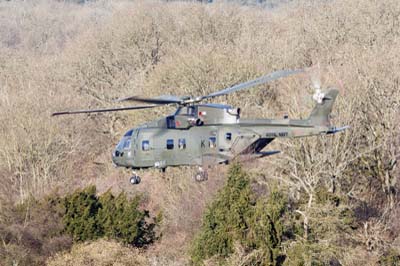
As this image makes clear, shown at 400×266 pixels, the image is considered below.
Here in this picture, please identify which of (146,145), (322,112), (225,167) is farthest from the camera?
(225,167)

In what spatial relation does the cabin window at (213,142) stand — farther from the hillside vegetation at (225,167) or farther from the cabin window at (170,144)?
the hillside vegetation at (225,167)

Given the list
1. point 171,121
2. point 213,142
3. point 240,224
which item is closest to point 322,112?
point 213,142

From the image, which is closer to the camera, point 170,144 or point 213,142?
point 213,142

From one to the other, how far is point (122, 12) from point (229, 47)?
2061 cm

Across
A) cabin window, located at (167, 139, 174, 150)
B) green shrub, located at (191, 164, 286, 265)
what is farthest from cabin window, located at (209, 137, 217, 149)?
green shrub, located at (191, 164, 286, 265)

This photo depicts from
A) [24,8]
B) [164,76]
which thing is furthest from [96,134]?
[24,8]

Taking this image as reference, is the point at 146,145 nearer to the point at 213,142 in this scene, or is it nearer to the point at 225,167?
the point at 213,142

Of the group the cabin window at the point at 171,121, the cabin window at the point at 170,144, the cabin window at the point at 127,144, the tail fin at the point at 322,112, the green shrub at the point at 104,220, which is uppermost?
the tail fin at the point at 322,112

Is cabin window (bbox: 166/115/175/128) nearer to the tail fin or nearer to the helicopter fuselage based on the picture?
the helicopter fuselage

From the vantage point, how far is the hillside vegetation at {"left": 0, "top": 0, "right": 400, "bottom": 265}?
4069cm

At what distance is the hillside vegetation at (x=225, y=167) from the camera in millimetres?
40688

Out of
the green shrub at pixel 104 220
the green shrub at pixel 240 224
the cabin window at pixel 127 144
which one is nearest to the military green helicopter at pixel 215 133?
the cabin window at pixel 127 144

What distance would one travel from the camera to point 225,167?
49344 millimetres

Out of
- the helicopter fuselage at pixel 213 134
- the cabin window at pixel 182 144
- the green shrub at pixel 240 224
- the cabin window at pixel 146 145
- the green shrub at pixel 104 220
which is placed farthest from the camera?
the green shrub at pixel 104 220
